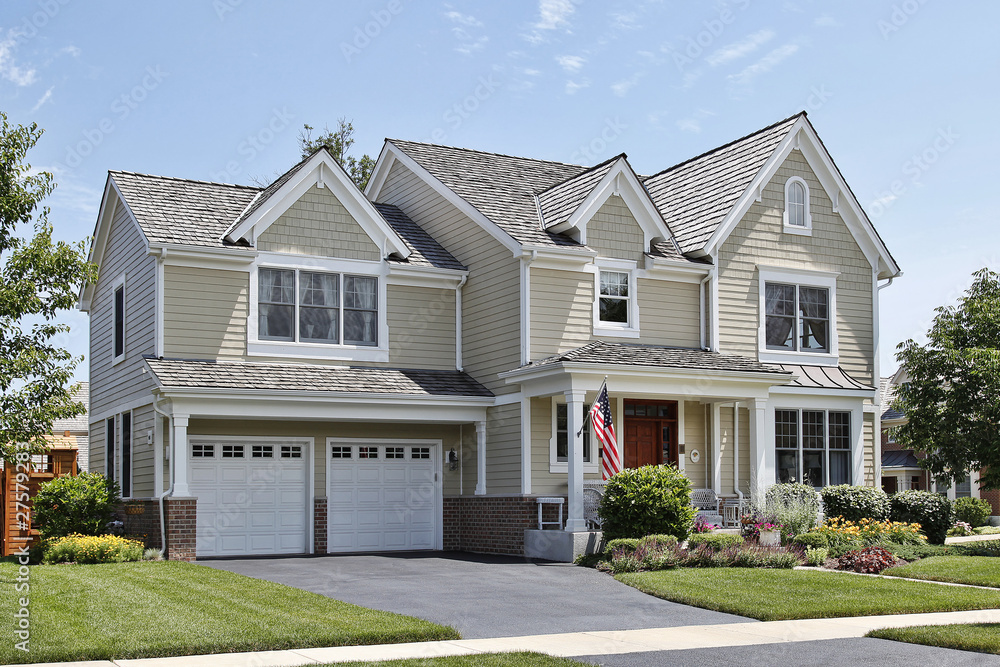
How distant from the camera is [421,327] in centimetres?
2364

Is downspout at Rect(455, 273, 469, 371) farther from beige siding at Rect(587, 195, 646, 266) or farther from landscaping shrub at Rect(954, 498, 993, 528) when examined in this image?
landscaping shrub at Rect(954, 498, 993, 528)

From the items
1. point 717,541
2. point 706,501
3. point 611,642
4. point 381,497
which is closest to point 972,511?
point 706,501

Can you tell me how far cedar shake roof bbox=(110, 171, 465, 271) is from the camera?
842 inches

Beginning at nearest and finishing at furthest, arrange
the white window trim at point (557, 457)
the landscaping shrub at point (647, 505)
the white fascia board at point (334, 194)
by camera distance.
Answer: the landscaping shrub at point (647, 505) < the white window trim at point (557, 457) < the white fascia board at point (334, 194)

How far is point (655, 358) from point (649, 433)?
2117 mm

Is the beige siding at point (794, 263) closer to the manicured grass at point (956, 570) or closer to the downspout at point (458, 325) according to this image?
the downspout at point (458, 325)

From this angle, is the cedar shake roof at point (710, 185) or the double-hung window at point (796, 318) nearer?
the cedar shake roof at point (710, 185)

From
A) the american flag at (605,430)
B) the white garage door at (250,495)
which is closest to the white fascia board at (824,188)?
the american flag at (605,430)

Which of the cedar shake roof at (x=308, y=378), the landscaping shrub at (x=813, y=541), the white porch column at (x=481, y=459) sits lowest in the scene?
the landscaping shrub at (x=813, y=541)

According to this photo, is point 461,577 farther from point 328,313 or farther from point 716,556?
point 328,313

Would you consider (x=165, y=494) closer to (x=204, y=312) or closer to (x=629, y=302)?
(x=204, y=312)

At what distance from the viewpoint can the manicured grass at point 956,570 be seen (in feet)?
53.1

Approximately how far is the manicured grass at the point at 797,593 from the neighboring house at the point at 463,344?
4354mm

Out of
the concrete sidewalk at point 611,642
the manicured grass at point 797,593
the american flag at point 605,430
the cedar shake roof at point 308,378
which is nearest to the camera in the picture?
the concrete sidewalk at point 611,642
